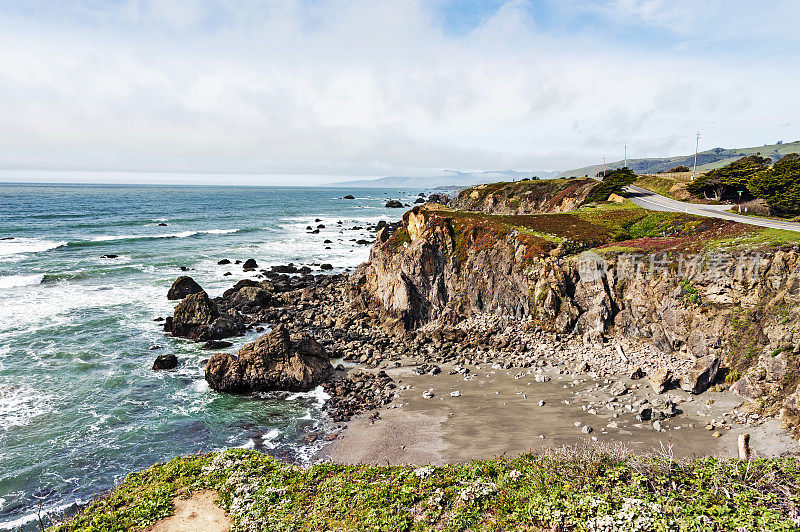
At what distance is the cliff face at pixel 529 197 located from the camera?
65.1 m

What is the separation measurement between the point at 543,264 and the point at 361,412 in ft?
62.1

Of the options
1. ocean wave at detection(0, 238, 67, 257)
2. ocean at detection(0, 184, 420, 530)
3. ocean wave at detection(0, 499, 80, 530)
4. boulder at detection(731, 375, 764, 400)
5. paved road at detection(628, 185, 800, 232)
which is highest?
paved road at detection(628, 185, 800, 232)

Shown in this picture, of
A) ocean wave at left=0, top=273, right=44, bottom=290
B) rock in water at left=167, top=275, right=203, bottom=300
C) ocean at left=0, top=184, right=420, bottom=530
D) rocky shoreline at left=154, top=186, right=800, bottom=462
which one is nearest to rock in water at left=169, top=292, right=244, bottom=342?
rocky shoreline at left=154, top=186, right=800, bottom=462

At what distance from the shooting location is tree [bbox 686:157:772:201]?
45594 mm

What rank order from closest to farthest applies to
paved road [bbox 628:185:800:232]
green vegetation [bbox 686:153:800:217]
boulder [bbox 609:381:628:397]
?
boulder [bbox 609:381:628:397], paved road [bbox 628:185:800:232], green vegetation [bbox 686:153:800:217]

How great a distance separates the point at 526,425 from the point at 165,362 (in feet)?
82.8

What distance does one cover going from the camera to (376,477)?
1473cm

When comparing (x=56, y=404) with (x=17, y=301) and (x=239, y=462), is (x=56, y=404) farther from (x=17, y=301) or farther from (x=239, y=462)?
(x=17, y=301)

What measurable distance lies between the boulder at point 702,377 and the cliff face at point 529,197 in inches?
1653

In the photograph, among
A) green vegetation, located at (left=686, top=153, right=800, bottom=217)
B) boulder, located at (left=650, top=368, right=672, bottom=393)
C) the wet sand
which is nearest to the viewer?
the wet sand

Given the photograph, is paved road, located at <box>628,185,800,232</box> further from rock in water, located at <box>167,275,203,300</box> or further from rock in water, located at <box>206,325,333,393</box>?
rock in water, located at <box>167,275,203,300</box>

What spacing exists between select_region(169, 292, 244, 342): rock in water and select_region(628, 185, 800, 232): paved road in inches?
1820

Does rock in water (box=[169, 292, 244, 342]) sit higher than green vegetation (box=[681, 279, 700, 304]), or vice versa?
green vegetation (box=[681, 279, 700, 304])

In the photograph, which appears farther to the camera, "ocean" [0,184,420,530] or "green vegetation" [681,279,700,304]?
"green vegetation" [681,279,700,304]
